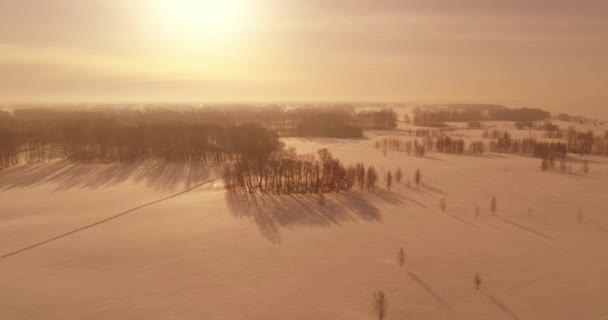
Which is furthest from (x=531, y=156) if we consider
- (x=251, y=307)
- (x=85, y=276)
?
(x=85, y=276)

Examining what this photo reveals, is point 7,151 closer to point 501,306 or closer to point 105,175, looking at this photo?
point 105,175

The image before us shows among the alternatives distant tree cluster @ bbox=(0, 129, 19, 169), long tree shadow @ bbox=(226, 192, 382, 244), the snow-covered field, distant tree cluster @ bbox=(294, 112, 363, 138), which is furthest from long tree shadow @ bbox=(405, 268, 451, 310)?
distant tree cluster @ bbox=(294, 112, 363, 138)

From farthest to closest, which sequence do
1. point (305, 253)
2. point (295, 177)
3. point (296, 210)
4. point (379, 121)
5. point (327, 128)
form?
1. point (379, 121)
2. point (327, 128)
3. point (295, 177)
4. point (296, 210)
5. point (305, 253)

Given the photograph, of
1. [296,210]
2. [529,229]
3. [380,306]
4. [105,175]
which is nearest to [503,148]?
[529,229]

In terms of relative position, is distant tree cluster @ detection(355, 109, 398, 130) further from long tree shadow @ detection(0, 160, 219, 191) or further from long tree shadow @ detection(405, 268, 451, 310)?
long tree shadow @ detection(405, 268, 451, 310)

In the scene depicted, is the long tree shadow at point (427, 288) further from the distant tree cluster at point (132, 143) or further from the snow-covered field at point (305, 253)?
the distant tree cluster at point (132, 143)

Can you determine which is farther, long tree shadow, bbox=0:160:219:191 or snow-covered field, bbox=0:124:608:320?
long tree shadow, bbox=0:160:219:191
